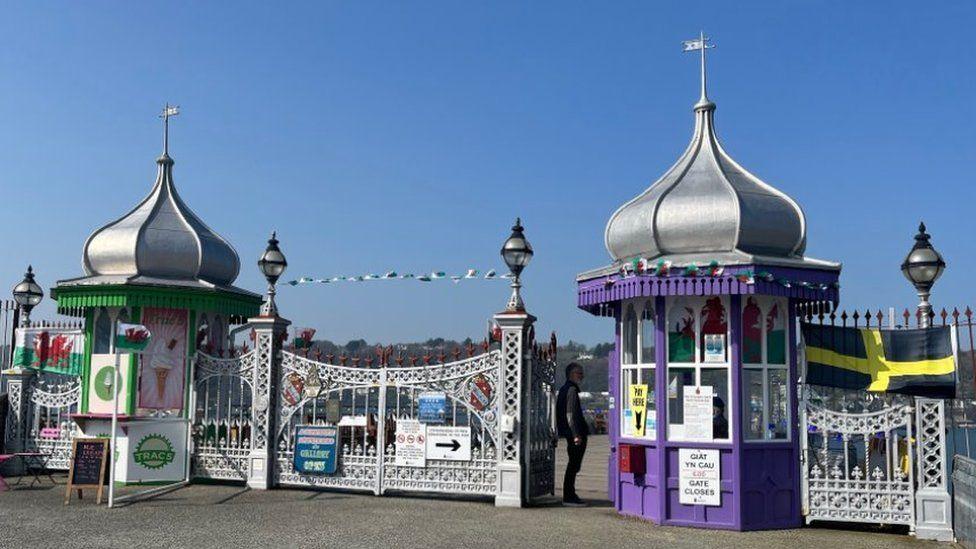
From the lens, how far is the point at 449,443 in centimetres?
1318

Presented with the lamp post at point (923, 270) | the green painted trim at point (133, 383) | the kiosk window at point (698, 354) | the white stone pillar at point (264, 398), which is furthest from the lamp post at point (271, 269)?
the lamp post at point (923, 270)

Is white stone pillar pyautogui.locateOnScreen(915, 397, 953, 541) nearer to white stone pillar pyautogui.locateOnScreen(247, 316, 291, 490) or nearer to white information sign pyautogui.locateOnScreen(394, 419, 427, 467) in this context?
white information sign pyautogui.locateOnScreen(394, 419, 427, 467)

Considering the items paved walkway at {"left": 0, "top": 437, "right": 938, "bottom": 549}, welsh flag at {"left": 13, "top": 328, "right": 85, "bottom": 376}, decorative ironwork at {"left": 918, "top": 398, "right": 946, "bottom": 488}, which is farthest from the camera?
welsh flag at {"left": 13, "top": 328, "right": 85, "bottom": 376}

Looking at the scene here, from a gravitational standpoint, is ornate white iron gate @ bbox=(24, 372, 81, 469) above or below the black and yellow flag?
below

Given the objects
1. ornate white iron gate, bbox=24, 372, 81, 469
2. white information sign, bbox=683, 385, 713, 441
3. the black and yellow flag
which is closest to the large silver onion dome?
ornate white iron gate, bbox=24, 372, 81, 469

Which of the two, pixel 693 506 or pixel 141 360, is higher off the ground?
pixel 141 360

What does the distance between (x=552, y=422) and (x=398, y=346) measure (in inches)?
105

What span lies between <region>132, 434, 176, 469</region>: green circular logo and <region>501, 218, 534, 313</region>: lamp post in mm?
6046

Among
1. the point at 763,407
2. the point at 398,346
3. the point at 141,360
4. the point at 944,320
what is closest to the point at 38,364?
the point at 141,360

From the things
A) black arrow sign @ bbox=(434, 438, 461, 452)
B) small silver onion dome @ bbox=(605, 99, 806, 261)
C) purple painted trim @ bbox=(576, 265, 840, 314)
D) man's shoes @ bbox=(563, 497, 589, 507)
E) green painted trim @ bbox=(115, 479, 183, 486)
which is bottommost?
man's shoes @ bbox=(563, 497, 589, 507)

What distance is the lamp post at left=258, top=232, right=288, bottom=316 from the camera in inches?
576

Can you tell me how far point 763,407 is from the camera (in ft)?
37.1

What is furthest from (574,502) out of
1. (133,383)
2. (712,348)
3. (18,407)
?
(18,407)

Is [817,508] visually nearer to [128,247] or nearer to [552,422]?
[552,422]
